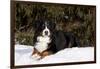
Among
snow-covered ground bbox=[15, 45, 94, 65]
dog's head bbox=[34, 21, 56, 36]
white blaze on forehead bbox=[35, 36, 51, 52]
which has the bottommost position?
snow-covered ground bbox=[15, 45, 94, 65]

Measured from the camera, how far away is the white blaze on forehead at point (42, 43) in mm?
1955

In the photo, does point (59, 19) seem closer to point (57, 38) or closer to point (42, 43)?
point (57, 38)

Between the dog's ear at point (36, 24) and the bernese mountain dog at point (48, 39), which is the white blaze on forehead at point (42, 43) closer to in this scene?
the bernese mountain dog at point (48, 39)

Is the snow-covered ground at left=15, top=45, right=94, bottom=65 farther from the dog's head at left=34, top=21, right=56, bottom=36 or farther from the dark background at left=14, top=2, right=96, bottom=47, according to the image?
the dog's head at left=34, top=21, right=56, bottom=36

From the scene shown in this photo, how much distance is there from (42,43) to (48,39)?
0.08 m

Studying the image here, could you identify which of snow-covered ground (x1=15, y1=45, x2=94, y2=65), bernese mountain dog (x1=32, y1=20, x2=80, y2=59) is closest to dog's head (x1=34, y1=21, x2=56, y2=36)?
bernese mountain dog (x1=32, y1=20, x2=80, y2=59)

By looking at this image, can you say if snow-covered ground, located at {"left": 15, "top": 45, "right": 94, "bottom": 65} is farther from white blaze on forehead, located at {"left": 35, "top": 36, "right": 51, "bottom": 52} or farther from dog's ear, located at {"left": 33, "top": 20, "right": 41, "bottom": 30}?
dog's ear, located at {"left": 33, "top": 20, "right": 41, "bottom": 30}

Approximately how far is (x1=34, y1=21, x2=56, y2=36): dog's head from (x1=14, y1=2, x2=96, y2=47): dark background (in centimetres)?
4

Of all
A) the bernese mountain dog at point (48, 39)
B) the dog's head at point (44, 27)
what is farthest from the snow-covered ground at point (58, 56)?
the dog's head at point (44, 27)

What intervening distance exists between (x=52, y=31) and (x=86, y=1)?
1.78 feet

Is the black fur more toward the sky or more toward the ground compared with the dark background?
more toward the ground

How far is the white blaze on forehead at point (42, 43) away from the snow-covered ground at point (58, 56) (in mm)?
77

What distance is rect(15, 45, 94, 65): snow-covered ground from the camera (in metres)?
1.88
